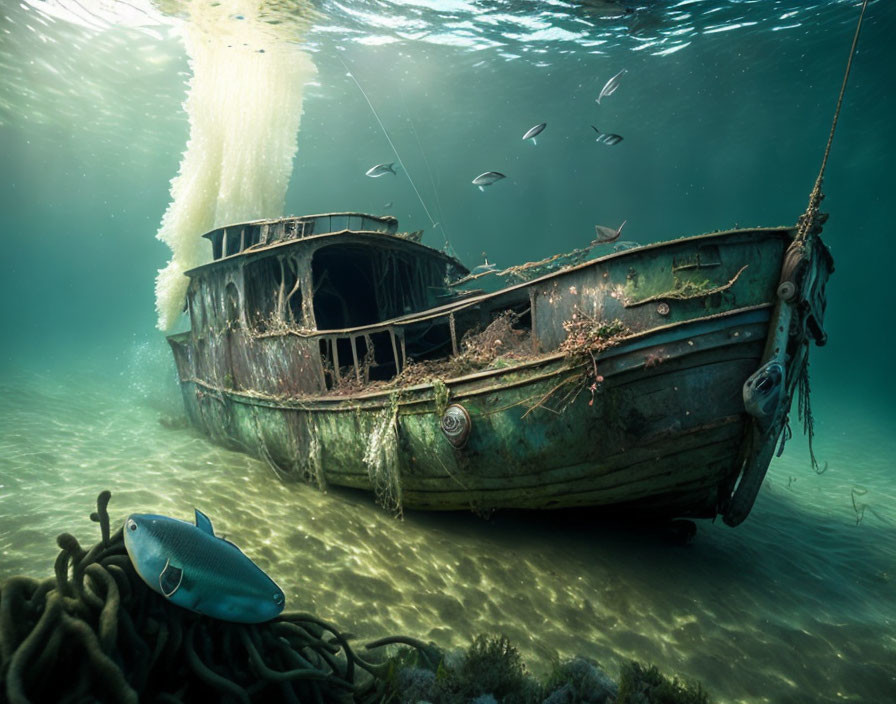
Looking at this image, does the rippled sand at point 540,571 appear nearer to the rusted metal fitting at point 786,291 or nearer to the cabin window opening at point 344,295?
the rusted metal fitting at point 786,291

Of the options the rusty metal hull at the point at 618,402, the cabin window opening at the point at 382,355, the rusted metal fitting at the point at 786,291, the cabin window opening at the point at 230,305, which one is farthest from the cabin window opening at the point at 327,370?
the rusted metal fitting at the point at 786,291

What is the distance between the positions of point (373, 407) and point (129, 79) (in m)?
30.9

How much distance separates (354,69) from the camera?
24.5 m

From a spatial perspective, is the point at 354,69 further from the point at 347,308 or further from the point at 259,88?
the point at 347,308

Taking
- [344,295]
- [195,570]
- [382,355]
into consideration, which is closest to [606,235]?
[382,355]

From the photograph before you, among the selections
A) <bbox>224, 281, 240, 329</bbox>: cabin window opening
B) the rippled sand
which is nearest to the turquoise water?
the rippled sand

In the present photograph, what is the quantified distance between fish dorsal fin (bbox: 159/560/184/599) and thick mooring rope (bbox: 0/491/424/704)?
30 cm

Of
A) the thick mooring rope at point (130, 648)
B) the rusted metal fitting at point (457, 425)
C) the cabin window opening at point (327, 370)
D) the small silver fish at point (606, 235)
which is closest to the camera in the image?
the thick mooring rope at point (130, 648)

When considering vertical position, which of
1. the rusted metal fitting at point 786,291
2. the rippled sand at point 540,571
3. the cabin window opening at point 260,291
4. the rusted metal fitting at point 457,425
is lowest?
the rippled sand at point 540,571

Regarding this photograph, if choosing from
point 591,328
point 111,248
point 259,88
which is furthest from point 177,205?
point 111,248

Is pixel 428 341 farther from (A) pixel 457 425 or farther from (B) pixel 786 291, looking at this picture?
(B) pixel 786 291

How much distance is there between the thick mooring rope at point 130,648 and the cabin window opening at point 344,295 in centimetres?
851

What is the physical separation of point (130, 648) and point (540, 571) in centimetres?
445

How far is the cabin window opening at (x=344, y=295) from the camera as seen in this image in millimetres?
10742
